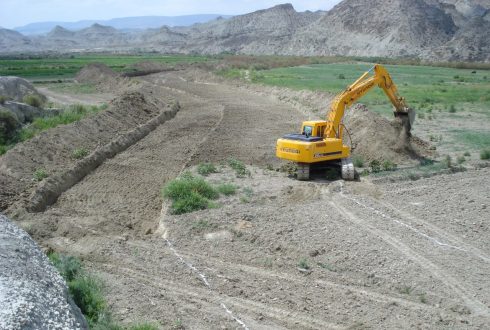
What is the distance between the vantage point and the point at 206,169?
2030cm

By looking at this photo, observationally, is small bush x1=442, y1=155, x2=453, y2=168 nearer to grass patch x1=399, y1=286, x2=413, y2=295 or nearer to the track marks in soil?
the track marks in soil

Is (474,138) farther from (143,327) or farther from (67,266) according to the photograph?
(143,327)

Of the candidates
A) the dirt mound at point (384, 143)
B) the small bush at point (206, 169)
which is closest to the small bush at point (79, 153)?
the small bush at point (206, 169)

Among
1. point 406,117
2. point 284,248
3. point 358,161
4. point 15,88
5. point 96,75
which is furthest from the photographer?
point 96,75

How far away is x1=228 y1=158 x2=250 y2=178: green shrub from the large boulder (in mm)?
10429

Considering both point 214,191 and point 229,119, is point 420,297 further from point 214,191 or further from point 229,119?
point 229,119

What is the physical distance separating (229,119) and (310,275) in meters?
19.8

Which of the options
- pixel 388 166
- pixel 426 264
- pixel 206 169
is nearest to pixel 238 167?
pixel 206 169

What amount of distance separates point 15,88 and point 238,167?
80.0 ft

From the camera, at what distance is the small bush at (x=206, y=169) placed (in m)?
20.2

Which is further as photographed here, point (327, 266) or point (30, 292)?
point (327, 266)

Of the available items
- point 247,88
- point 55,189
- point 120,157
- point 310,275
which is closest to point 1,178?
point 55,189

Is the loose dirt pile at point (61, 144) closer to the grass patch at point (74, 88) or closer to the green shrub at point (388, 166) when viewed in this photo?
the green shrub at point (388, 166)

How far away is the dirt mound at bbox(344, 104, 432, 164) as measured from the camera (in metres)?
22.1
